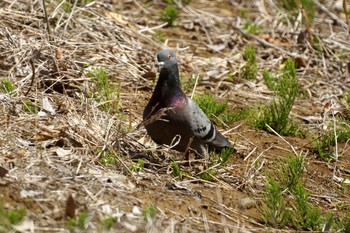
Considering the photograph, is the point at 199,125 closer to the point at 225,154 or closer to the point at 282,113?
the point at 225,154

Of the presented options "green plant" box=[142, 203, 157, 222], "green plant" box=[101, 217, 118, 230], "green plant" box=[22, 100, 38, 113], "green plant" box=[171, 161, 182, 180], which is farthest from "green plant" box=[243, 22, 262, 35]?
"green plant" box=[101, 217, 118, 230]

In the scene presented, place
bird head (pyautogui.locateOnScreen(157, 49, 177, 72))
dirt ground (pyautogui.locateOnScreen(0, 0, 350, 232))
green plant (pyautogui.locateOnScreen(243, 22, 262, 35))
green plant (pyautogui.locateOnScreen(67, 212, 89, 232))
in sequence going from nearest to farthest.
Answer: green plant (pyautogui.locateOnScreen(67, 212, 89, 232))
dirt ground (pyautogui.locateOnScreen(0, 0, 350, 232))
bird head (pyautogui.locateOnScreen(157, 49, 177, 72))
green plant (pyautogui.locateOnScreen(243, 22, 262, 35))

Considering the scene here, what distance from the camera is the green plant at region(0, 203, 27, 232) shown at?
3865mm

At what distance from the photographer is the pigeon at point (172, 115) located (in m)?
5.38

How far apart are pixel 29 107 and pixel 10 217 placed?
1945mm

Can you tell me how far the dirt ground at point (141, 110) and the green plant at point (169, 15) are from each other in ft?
0.41

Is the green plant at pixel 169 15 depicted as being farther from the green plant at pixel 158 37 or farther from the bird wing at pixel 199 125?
the bird wing at pixel 199 125

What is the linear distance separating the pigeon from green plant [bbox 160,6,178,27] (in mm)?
3257

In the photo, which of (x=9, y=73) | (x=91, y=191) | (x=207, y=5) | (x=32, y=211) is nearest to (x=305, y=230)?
(x=91, y=191)

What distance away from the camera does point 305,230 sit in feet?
16.1

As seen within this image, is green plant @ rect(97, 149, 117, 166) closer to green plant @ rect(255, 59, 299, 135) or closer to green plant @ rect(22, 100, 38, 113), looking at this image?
green plant @ rect(22, 100, 38, 113)

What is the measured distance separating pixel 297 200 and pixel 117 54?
3055 millimetres

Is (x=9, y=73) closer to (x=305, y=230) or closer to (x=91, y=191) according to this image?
(x=91, y=191)

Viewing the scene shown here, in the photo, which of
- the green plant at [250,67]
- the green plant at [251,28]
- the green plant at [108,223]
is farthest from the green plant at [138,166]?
the green plant at [251,28]
